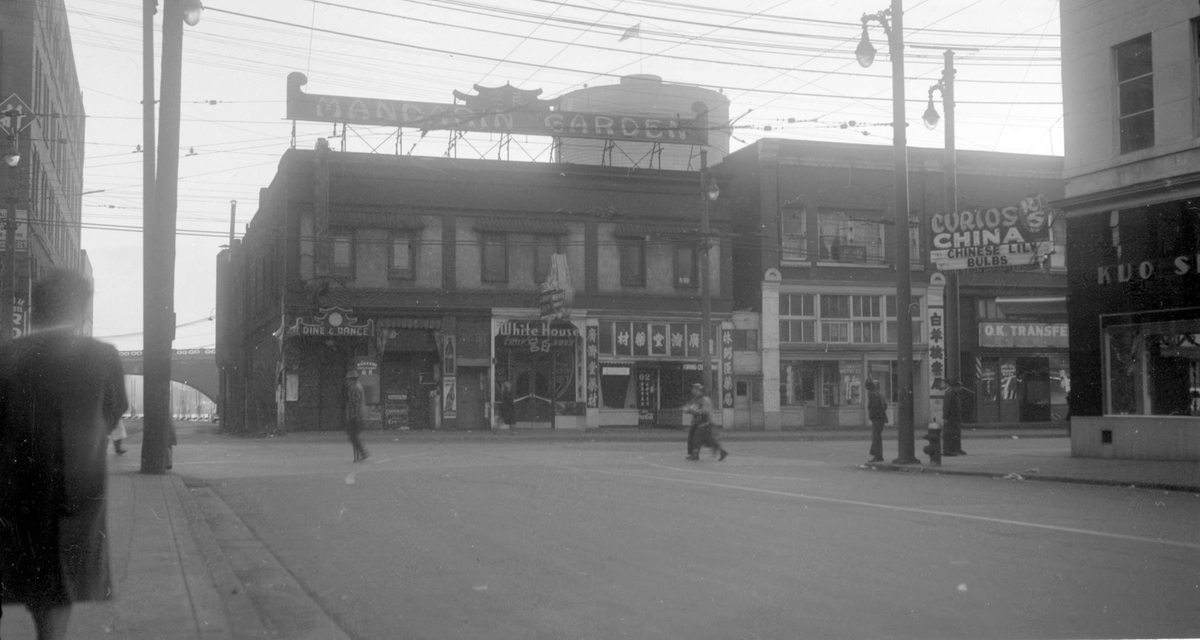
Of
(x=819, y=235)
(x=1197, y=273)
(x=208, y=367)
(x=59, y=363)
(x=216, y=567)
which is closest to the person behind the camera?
(x=59, y=363)

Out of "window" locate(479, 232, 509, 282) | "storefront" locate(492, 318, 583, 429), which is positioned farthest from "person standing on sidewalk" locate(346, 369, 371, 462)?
"window" locate(479, 232, 509, 282)

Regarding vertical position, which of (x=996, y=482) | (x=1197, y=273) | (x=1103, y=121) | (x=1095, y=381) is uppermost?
(x=1103, y=121)

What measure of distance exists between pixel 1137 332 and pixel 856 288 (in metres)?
24.3

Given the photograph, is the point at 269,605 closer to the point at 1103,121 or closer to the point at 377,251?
the point at 1103,121

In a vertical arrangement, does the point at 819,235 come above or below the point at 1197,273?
above

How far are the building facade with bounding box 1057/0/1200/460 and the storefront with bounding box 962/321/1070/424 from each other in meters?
24.2

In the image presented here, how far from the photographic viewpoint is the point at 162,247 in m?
16.4

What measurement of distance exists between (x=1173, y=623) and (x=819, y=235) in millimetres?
38831

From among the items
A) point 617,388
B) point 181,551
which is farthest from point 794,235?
point 181,551

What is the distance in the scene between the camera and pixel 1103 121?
19.9 m

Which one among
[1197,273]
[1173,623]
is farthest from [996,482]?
[1173,623]

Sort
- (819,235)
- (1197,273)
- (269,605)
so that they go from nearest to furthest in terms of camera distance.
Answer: (269,605)
(1197,273)
(819,235)

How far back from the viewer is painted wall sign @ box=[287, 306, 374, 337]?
3825 centimetres

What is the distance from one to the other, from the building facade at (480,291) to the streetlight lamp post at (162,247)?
69.7 feet
